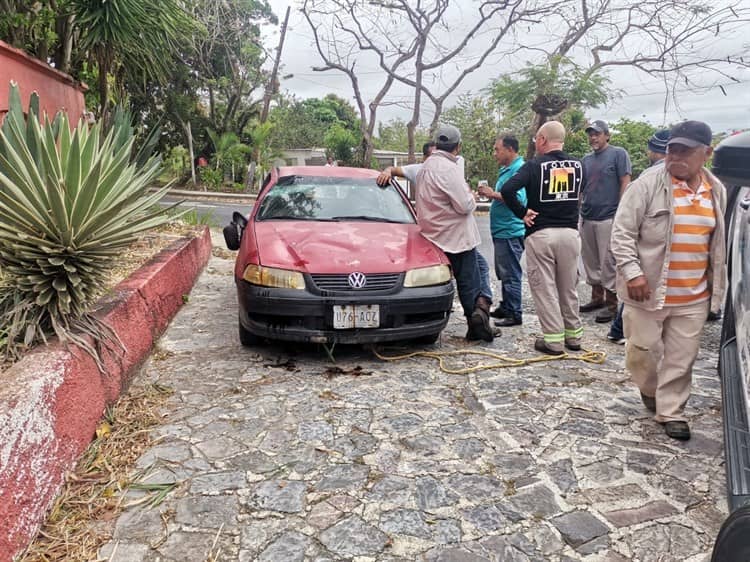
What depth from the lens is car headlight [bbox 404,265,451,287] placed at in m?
3.89

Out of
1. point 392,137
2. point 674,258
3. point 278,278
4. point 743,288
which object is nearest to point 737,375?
point 743,288

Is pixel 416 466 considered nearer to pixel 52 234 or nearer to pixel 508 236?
pixel 52 234

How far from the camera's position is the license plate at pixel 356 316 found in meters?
3.69

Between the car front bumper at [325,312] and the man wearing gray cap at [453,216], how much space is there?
0.52m

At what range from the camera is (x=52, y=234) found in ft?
8.92

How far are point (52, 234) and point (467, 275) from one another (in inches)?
120

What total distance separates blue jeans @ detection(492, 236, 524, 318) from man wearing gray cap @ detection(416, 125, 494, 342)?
0.53m

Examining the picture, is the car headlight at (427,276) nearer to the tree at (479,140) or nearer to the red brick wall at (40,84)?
the red brick wall at (40,84)

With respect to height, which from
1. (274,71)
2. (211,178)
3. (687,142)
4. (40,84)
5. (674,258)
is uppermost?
(274,71)

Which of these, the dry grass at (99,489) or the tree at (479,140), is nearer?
the dry grass at (99,489)

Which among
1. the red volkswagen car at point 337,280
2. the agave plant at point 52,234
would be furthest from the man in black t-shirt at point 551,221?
the agave plant at point 52,234

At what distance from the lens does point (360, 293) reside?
12.2ft

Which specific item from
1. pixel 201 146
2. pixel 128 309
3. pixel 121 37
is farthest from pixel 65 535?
pixel 201 146

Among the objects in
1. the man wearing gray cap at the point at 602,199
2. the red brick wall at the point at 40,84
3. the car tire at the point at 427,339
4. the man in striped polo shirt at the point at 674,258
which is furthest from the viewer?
the red brick wall at the point at 40,84
